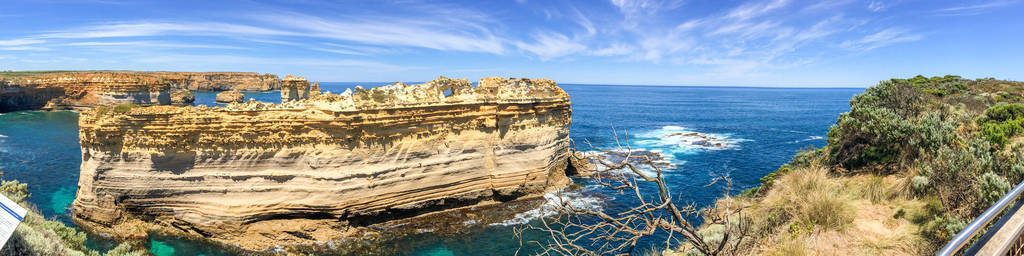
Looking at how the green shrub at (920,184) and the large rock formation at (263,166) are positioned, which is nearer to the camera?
the green shrub at (920,184)

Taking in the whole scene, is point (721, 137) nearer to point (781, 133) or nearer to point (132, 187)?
point (781, 133)

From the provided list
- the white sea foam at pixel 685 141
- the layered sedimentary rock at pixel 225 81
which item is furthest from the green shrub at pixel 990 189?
the layered sedimentary rock at pixel 225 81

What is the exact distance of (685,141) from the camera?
4409 centimetres

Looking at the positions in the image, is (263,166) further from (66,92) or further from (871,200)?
(66,92)

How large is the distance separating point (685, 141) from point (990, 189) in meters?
37.0

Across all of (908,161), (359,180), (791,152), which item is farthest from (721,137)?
(359,180)

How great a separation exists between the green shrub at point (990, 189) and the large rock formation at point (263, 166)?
698 inches

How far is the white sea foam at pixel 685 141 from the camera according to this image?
4031 cm

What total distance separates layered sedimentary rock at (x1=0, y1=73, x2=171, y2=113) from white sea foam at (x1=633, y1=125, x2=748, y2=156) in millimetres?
68312

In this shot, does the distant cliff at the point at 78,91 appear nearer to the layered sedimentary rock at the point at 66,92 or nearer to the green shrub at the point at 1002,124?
the layered sedimentary rock at the point at 66,92

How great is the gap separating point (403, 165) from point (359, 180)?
81.3 inches

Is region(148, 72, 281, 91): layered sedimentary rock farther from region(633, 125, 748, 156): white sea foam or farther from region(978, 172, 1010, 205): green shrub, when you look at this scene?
region(978, 172, 1010, 205): green shrub

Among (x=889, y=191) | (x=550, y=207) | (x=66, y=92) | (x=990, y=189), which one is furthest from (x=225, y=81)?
(x=990, y=189)

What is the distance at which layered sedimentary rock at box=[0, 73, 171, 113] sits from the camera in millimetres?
64062
